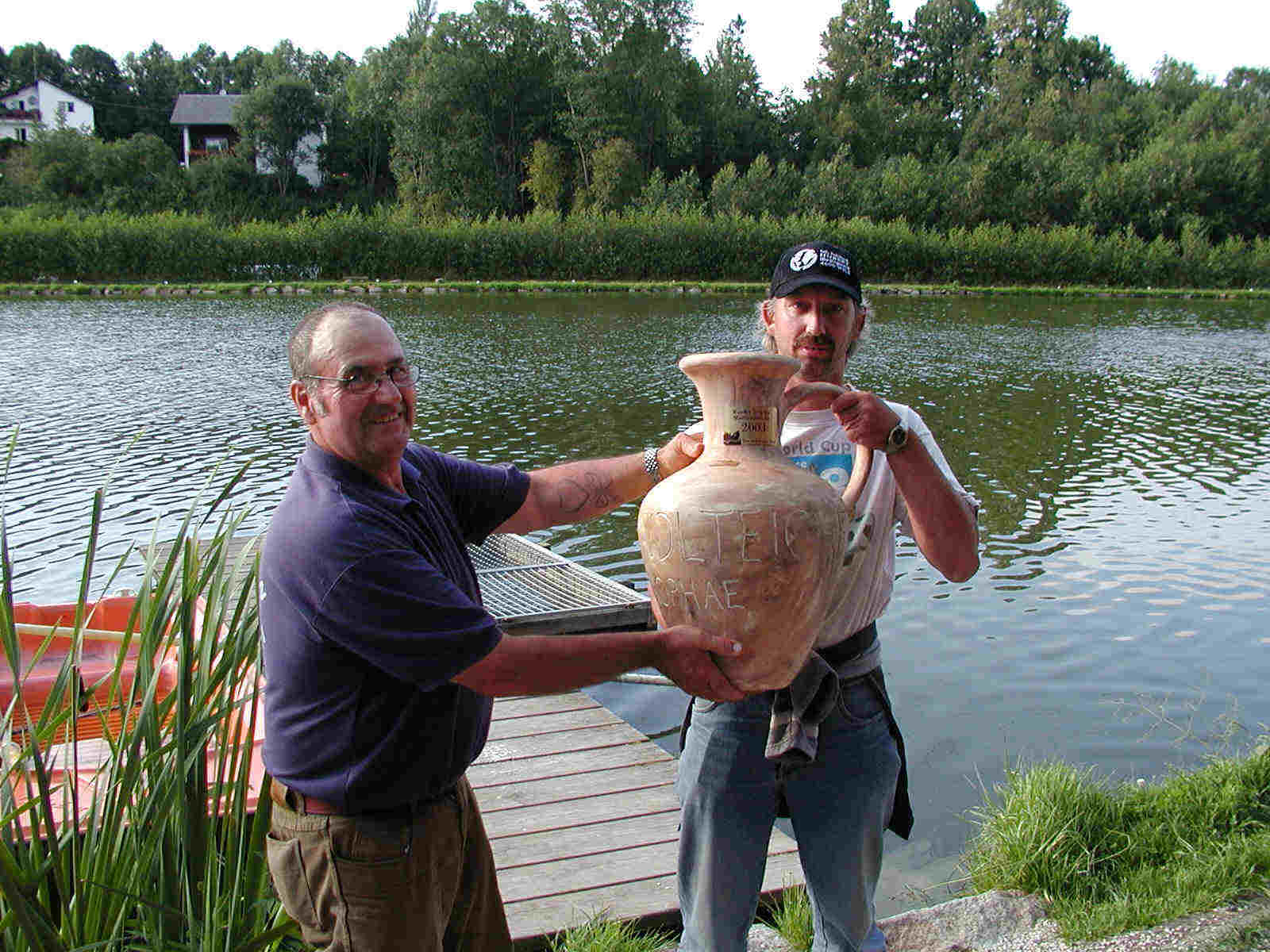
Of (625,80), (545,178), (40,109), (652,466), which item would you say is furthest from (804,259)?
(40,109)

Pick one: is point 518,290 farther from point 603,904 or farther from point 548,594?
point 603,904

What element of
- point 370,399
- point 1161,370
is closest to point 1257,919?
point 370,399

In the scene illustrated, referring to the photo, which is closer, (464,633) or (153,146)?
(464,633)

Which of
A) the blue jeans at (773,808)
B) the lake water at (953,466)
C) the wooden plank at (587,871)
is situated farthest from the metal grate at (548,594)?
the blue jeans at (773,808)

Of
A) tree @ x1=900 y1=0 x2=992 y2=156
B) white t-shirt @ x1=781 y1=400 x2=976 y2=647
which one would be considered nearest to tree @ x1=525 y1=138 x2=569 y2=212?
tree @ x1=900 y1=0 x2=992 y2=156

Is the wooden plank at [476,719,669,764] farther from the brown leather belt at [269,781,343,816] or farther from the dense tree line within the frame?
the dense tree line

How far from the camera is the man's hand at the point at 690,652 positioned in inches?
83.2

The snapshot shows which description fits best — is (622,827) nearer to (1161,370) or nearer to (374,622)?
(374,622)

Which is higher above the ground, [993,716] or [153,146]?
[153,146]

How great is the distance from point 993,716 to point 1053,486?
6.32 meters

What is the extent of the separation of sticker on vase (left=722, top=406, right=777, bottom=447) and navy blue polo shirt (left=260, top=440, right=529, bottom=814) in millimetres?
622

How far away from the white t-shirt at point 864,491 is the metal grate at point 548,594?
377 cm

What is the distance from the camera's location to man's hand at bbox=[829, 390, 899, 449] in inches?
88.4

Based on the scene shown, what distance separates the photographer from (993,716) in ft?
21.9
